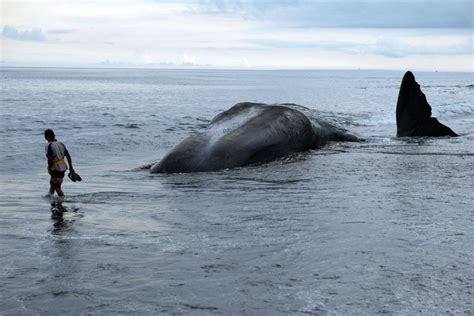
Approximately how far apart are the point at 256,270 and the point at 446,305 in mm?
1790

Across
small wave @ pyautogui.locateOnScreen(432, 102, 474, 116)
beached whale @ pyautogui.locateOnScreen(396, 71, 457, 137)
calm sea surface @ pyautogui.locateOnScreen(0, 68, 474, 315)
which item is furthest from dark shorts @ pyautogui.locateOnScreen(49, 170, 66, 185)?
small wave @ pyautogui.locateOnScreen(432, 102, 474, 116)

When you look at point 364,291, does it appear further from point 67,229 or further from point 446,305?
point 67,229

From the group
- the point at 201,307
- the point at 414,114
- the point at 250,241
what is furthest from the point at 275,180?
the point at 414,114

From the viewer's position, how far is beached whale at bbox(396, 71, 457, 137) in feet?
62.7

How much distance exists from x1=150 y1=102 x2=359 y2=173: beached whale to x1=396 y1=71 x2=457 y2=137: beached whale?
13.8 feet

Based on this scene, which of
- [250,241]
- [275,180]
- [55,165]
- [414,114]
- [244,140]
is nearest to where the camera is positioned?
[250,241]

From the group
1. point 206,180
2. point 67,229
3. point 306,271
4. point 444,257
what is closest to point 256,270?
point 306,271

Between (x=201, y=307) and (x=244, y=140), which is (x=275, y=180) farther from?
(x=201, y=307)

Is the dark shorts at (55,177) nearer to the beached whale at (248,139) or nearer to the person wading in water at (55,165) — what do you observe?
the person wading in water at (55,165)

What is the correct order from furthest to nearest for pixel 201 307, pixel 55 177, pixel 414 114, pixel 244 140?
1. pixel 414 114
2. pixel 244 140
3. pixel 55 177
4. pixel 201 307

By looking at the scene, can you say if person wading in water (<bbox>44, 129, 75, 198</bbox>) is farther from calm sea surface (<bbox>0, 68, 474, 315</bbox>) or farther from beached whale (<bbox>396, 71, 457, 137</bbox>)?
beached whale (<bbox>396, 71, 457, 137</bbox>)

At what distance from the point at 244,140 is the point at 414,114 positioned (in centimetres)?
806

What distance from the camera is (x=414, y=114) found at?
19609 mm

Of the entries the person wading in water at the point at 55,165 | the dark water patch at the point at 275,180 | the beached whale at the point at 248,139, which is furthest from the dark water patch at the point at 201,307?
the beached whale at the point at 248,139
